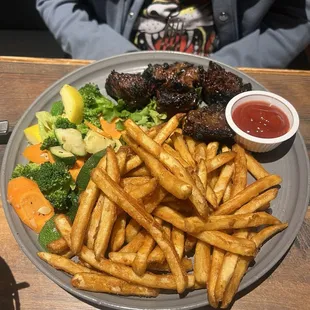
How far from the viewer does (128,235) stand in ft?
6.81

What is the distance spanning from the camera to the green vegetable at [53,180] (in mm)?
2217

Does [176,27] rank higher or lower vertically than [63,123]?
higher

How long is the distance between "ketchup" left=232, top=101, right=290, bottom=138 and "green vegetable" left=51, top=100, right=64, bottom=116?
1.10 metres

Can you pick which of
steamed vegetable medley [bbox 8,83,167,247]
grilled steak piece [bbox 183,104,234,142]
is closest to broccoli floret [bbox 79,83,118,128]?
steamed vegetable medley [bbox 8,83,167,247]

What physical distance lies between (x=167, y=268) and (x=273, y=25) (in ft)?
7.17

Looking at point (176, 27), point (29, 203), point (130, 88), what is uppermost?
point (176, 27)

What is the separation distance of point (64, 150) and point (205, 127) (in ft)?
2.78

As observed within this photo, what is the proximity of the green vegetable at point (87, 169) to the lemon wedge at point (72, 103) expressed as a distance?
A: 0.39 meters

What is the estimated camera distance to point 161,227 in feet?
6.42

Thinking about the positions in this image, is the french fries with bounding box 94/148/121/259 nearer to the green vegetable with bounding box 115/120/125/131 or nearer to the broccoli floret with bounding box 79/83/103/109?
the green vegetable with bounding box 115/120/125/131

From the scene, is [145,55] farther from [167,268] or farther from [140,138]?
[167,268]

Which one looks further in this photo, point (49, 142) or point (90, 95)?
point (90, 95)

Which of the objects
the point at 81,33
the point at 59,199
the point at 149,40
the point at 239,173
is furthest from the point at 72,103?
the point at 239,173

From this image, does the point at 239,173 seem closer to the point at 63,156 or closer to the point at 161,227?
the point at 161,227
